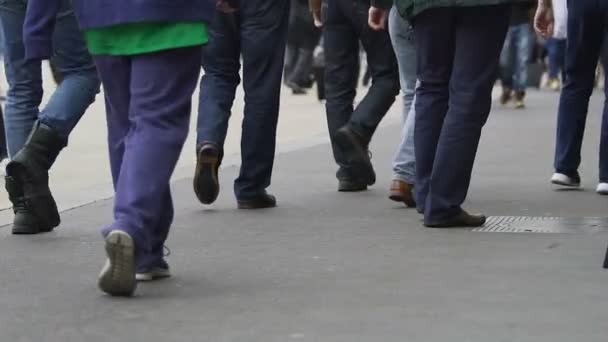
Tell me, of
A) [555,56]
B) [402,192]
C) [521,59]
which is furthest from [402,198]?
[555,56]

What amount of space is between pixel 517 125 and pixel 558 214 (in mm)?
6582

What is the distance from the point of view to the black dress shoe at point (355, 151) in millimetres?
8125

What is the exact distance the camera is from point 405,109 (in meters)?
7.96

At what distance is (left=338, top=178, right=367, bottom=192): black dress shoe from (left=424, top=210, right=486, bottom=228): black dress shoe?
1.64m

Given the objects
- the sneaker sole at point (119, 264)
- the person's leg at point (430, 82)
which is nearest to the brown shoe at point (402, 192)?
the person's leg at point (430, 82)

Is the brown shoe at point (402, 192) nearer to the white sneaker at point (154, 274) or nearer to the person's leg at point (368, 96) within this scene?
the person's leg at point (368, 96)

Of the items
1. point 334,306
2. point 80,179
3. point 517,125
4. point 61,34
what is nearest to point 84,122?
point 517,125

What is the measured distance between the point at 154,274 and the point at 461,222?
1.77m

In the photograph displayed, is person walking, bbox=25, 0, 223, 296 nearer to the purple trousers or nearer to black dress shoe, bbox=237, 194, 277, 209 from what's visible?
the purple trousers

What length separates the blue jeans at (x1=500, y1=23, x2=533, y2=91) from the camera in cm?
1714

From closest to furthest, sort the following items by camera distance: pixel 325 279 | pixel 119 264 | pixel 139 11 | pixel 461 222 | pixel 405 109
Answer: pixel 119 264, pixel 139 11, pixel 325 279, pixel 461 222, pixel 405 109

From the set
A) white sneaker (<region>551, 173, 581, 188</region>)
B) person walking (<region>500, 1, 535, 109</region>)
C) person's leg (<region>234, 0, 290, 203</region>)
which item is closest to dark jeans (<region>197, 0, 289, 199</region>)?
person's leg (<region>234, 0, 290, 203</region>)

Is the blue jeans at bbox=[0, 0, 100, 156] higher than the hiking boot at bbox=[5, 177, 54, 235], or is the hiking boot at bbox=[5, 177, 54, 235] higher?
the blue jeans at bbox=[0, 0, 100, 156]

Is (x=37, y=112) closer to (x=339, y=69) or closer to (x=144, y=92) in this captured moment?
(x=339, y=69)
